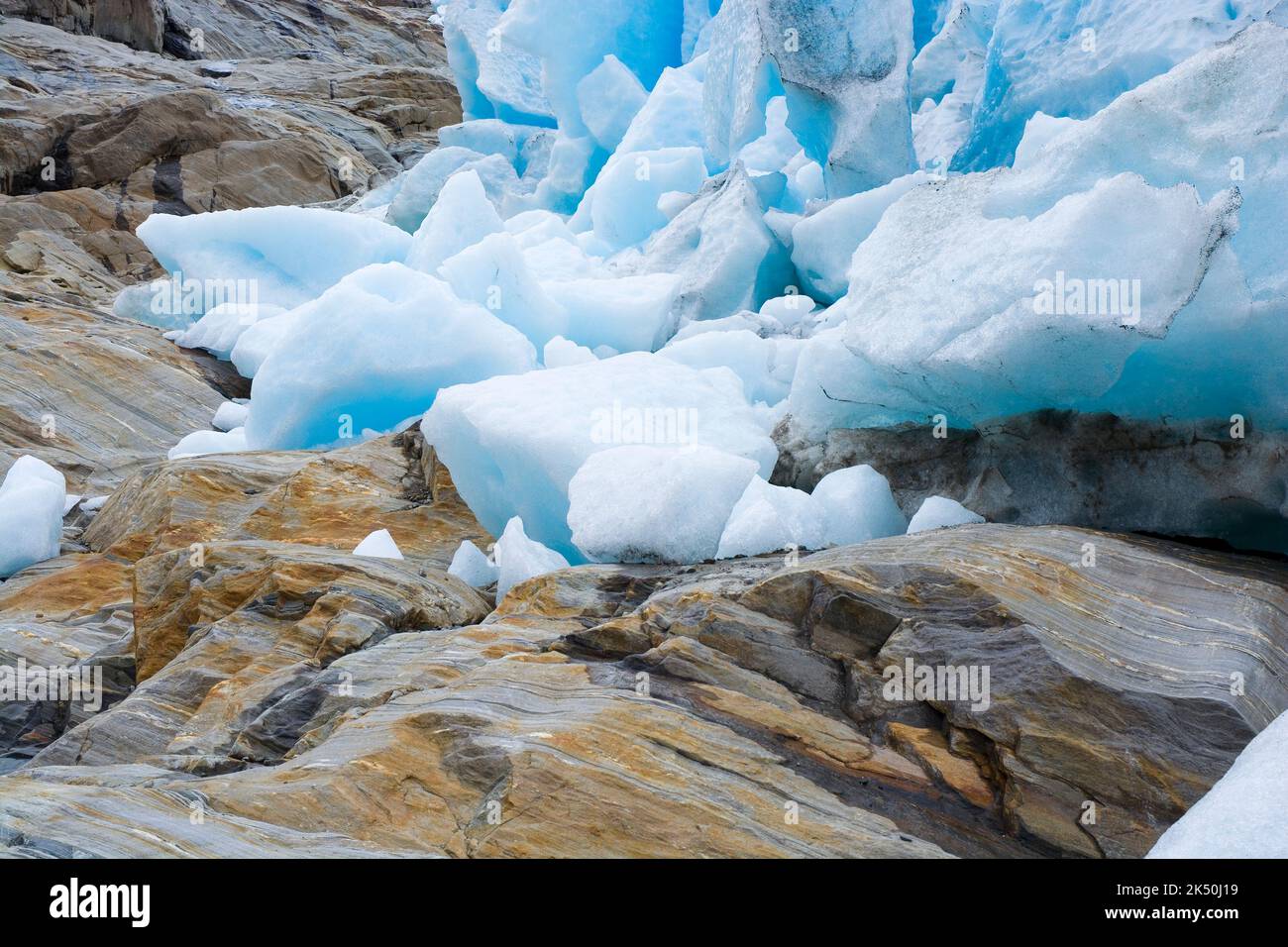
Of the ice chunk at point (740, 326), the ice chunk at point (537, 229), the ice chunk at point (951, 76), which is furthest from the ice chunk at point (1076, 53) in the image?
the ice chunk at point (537, 229)

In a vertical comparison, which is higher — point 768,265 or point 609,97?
point 609,97

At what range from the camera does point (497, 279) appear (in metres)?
8.13

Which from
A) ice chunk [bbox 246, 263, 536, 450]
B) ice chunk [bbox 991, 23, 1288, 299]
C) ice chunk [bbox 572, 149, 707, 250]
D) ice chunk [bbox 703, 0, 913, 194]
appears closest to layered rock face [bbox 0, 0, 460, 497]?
ice chunk [bbox 246, 263, 536, 450]

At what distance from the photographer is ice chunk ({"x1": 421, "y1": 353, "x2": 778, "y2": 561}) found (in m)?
5.13

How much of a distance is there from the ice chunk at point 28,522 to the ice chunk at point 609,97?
8011 millimetres

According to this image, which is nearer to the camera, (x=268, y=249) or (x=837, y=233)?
(x=837, y=233)

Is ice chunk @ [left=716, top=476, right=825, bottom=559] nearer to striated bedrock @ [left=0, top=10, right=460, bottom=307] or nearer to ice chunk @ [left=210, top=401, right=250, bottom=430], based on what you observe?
ice chunk @ [left=210, top=401, right=250, bottom=430]

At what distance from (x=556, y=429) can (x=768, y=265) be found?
195 inches

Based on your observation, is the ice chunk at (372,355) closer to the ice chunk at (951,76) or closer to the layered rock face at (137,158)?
the layered rock face at (137,158)

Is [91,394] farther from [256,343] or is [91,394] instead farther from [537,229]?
[537,229]

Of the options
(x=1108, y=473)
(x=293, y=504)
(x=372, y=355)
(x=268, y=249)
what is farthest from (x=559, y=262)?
(x=1108, y=473)

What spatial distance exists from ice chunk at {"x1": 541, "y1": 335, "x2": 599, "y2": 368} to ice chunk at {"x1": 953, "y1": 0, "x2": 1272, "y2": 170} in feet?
12.4

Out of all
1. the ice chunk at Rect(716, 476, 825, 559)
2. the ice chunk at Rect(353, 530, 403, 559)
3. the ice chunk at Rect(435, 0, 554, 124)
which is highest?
the ice chunk at Rect(435, 0, 554, 124)

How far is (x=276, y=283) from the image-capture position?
10523 mm
